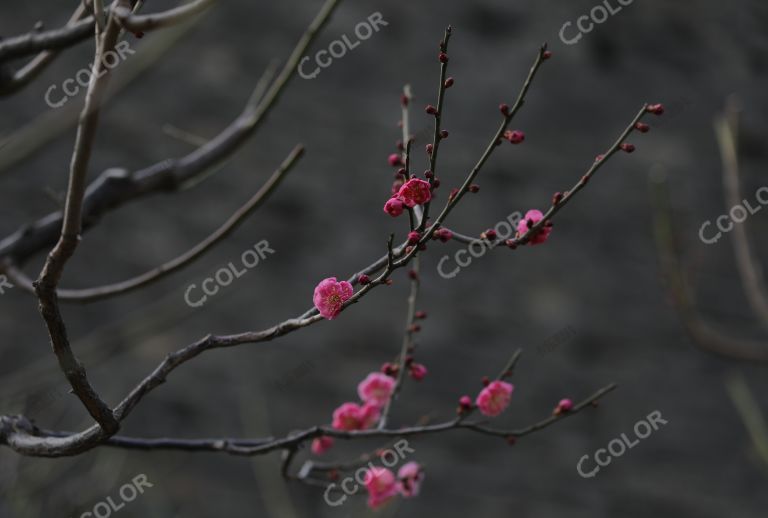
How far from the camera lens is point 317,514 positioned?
3.08 m

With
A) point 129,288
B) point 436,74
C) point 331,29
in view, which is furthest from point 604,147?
point 129,288

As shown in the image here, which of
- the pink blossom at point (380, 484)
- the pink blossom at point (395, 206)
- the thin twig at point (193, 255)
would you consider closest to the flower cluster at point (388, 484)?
the pink blossom at point (380, 484)

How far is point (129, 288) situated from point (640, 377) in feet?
9.23

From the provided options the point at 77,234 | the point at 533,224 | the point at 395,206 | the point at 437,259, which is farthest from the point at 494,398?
the point at 437,259

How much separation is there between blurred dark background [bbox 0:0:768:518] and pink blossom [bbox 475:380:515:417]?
1575 mm

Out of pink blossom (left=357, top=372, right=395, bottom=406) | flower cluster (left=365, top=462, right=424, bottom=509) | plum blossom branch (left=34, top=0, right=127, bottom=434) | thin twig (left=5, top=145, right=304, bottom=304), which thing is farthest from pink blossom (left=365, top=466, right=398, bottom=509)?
plum blossom branch (left=34, top=0, right=127, bottom=434)

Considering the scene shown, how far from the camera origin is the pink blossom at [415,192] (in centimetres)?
85

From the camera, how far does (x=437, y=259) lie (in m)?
3.36

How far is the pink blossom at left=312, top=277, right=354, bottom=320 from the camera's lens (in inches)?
35.3

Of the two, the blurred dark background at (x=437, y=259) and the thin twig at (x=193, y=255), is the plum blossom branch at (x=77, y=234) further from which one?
the blurred dark background at (x=437, y=259)

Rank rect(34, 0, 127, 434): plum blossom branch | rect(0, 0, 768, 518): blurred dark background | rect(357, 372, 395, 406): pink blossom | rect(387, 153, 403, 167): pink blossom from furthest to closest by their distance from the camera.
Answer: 1. rect(0, 0, 768, 518): blurred dark background
2. rect(357, 372, 395, 406): pink blossom
3. rect(387, 153, 403, 167): pink blossom
4. rect(34, 0, 127, 434): plum blossom branch

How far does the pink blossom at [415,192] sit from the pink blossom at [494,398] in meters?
0.43

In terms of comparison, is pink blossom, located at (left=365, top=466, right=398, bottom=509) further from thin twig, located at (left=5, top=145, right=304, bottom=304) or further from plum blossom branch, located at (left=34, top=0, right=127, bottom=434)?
plum blossom branch, located at (left=34, top=0, right=127, bottom=434)

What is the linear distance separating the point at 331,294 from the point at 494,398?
15.9 inches
